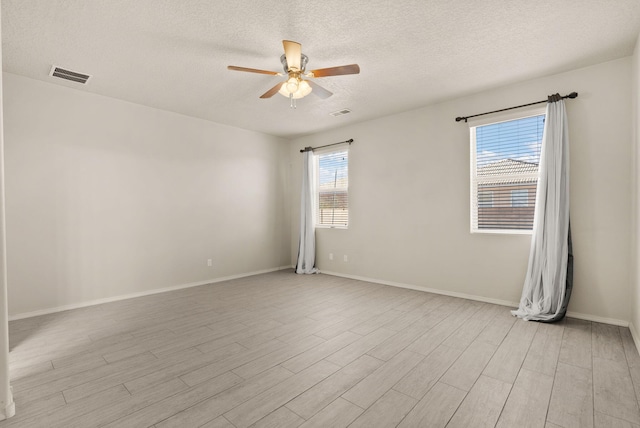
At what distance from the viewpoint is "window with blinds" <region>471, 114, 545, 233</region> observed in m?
3.80

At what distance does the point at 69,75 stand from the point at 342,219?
14.4ft

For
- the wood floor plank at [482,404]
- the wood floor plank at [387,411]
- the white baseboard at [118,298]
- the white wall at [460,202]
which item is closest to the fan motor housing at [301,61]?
the white wall at [460,202]

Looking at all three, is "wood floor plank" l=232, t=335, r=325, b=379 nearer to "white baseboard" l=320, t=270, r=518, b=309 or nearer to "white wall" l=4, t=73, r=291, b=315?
"white baseboard" l=320, t=270, r=518, b=309

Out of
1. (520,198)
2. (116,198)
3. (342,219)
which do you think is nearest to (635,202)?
(520,198)

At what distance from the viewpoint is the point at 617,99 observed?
3.24 metres

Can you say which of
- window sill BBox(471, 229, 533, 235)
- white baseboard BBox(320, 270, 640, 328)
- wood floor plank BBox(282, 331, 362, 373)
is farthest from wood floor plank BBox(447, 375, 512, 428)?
window sill BBox(471, 229, 533, 235)

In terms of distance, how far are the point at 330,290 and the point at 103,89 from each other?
4.12m

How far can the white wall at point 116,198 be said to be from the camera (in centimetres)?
364

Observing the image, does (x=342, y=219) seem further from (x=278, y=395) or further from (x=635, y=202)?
(x=278, y=395)

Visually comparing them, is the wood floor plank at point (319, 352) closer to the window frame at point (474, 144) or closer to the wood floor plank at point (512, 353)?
the wood floor plank at point (512, 353)

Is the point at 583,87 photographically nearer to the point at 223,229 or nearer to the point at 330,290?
the point at 330,290

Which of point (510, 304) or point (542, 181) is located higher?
point (542, 181)

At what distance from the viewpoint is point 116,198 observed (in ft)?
14.2

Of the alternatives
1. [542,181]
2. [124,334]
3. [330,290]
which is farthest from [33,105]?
[542,181]
